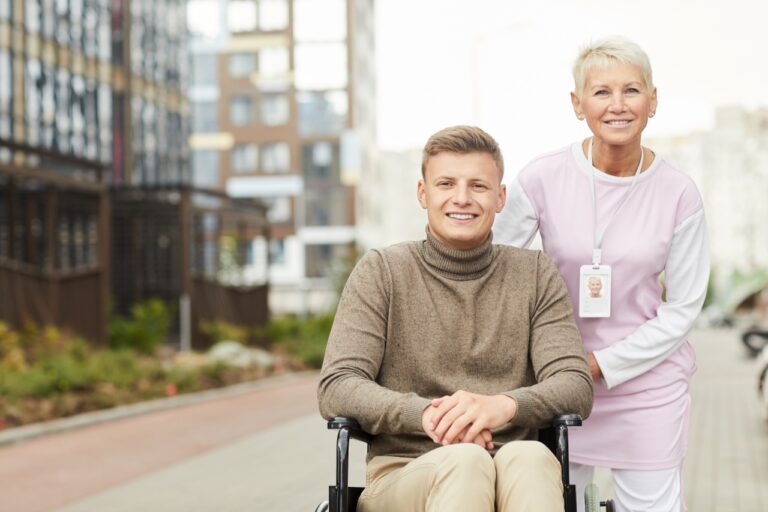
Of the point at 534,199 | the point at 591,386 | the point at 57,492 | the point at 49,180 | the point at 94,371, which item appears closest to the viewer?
the point at 591,386

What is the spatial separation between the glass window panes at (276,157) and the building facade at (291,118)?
7cm

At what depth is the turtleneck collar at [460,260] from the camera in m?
3.62

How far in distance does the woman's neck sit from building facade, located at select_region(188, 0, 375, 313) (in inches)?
2820

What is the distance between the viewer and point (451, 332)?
3.56 metres

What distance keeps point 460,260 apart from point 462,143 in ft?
1.14

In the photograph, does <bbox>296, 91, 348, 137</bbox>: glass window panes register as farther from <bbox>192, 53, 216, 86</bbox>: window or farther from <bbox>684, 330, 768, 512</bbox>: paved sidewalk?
<bbox>684, 330, 768, 512</bbox>: paved sidewalk

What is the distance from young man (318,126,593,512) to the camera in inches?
136

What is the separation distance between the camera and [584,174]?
374 cm

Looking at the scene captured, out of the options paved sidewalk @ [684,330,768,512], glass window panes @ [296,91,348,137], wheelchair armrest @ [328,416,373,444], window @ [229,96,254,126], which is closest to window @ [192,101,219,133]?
window @ [229,96,254,126]

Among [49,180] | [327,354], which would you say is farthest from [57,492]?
[49,180]

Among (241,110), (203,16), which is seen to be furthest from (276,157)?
(203,16)

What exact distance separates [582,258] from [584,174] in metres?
0.26

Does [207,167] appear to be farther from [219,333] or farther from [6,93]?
[219,333]

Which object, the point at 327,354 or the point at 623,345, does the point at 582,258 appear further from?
the point at 327,354
